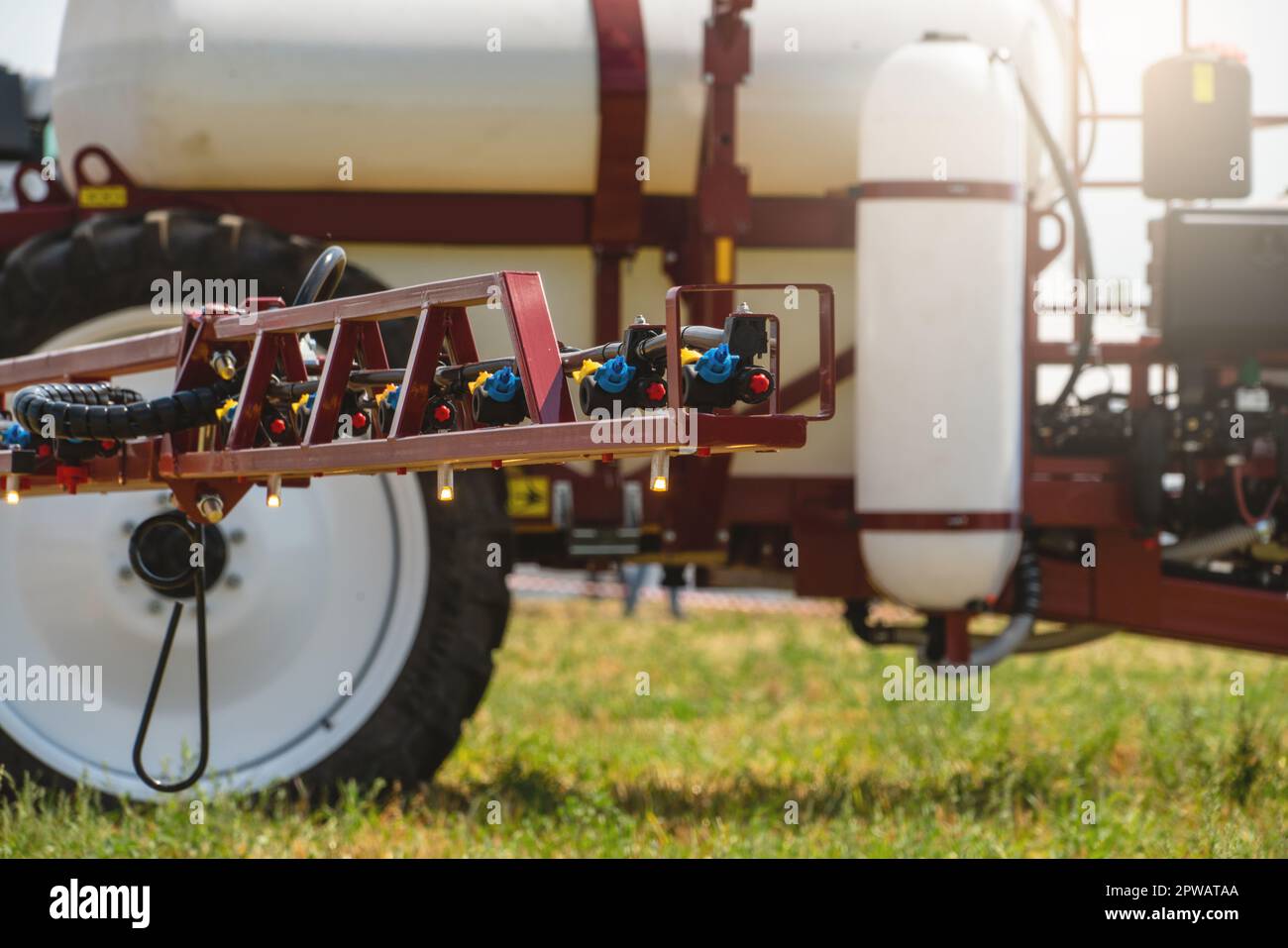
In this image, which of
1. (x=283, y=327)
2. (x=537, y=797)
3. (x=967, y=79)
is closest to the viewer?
(x=283, y=327)

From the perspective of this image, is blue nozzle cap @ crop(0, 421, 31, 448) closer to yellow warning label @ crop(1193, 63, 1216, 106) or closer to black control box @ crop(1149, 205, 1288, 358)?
black control box @ crop(1149, 205, 1288, 358)

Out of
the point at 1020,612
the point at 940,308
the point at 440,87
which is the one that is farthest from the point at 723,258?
the point at 1020,612

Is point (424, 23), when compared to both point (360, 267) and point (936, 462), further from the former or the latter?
point (936, 462)

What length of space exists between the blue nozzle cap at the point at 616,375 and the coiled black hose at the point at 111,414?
1.08 metres

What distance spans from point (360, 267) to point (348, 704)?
1.44 m

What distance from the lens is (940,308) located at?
5.46 m

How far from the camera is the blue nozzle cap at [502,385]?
11.0 ft

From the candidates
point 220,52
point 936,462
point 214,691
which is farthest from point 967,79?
point 214,691

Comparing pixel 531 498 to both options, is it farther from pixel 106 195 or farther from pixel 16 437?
pixel 16 437

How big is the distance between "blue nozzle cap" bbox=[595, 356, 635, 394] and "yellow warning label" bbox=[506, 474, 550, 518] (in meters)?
2.81

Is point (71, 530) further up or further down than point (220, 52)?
further down

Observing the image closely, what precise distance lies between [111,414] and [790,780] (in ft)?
11.1

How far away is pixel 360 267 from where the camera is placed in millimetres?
5691

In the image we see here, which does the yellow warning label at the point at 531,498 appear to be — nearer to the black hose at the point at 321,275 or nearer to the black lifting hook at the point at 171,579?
the black lifting hook at the point at 171,579
